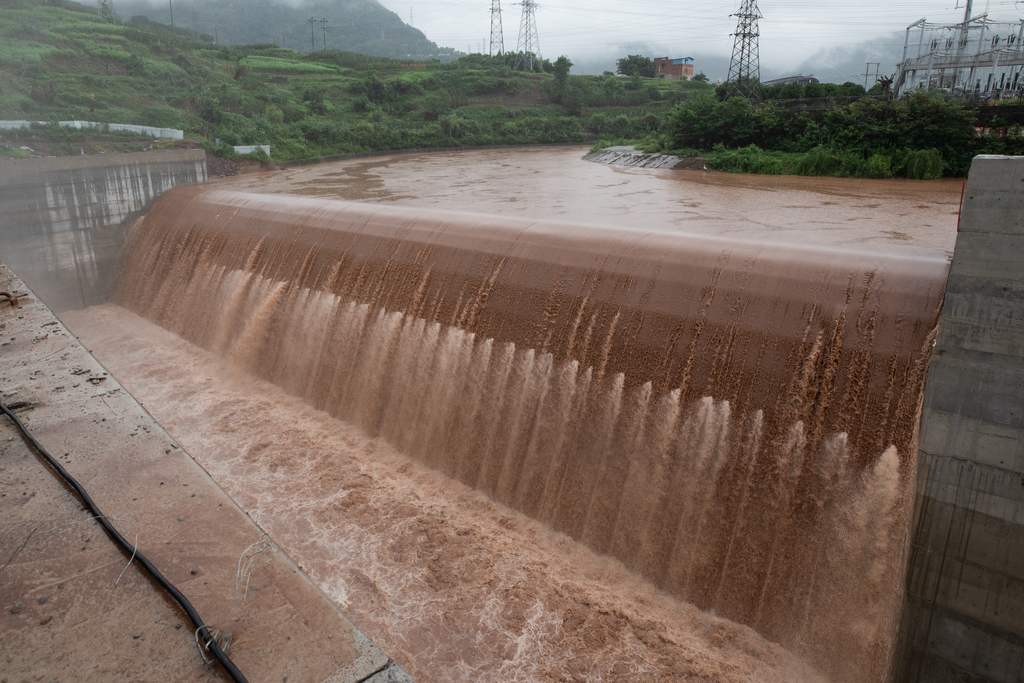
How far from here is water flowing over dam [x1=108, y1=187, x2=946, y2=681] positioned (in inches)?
255

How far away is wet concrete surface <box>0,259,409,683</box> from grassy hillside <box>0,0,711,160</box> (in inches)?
809

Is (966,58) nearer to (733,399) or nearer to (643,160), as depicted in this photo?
(643,160)

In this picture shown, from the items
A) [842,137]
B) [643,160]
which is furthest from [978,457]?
[643,160]

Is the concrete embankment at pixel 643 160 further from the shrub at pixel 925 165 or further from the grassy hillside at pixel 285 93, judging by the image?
the grassy hillside at pixel 285 93

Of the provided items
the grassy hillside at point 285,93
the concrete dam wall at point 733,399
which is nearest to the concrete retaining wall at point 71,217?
the grassy hillside at point 285,93

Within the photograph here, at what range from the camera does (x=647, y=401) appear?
7.85m

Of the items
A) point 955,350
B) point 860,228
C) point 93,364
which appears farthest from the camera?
point 860,228

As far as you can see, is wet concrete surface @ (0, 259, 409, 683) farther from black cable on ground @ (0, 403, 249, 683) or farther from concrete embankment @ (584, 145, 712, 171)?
concrete embankment @ (584, 145, 712, 171)

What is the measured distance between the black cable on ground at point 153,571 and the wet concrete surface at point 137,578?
47 millimetres

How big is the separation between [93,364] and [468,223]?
591 cm

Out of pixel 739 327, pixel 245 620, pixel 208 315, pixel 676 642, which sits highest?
pixel 739 327

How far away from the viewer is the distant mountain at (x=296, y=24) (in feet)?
419

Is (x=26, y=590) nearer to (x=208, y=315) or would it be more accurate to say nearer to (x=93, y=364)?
(x=93, y=364)

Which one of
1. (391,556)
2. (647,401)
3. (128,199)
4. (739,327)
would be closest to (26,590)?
(391,556)
